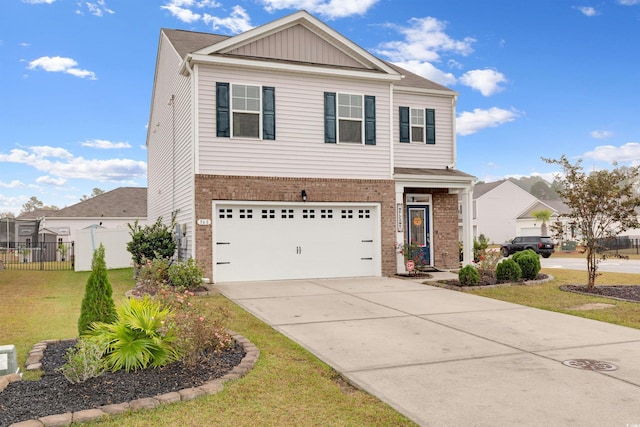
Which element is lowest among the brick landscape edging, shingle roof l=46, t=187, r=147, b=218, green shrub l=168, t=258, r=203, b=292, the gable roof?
the brick landscape edging

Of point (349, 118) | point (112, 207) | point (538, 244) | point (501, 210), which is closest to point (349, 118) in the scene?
point (349, 118)

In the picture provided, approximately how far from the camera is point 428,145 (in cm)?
1784

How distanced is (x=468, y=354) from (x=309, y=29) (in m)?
12.1

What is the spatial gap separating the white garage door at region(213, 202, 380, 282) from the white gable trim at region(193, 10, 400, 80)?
4462 mm

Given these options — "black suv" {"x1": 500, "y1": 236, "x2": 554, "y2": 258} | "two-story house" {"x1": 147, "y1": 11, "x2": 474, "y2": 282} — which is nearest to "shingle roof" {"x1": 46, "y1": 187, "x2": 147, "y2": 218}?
"two-story house" {"x1": 147, "y1": 11, "x2": 474, "y2": 282}

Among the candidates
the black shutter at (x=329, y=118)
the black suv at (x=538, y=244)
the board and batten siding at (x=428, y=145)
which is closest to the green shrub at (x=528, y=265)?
the board and batten siding at (x=428, y=145)

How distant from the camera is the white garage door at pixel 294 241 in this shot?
14.3m

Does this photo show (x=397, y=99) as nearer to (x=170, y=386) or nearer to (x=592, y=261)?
(x=592, y=261)

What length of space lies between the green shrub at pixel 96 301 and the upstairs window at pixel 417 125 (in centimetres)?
1302

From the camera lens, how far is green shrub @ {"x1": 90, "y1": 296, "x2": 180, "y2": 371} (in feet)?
18.2

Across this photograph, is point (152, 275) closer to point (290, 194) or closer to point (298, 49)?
point (290, 194)

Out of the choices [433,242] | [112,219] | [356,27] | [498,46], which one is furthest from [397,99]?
[112,219]

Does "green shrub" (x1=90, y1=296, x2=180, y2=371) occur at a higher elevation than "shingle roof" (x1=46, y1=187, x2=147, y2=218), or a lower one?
lower

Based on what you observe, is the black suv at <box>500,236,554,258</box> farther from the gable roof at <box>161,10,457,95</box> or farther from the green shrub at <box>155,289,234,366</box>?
the green shrub at <box>155,289,234,366</box>
